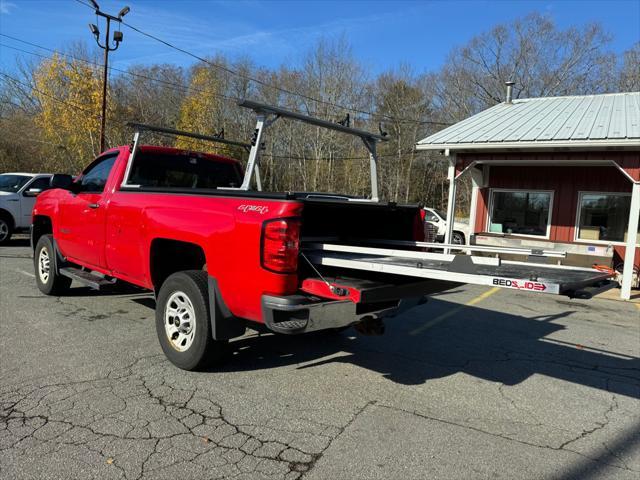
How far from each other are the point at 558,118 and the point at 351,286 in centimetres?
1126

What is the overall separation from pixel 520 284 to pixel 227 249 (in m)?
2.16

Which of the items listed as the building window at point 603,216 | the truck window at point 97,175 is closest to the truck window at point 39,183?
the truck window at point 97,175

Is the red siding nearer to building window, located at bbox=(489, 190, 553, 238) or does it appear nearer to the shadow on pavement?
building window, located at bbox=(489, 190, 553, 238)

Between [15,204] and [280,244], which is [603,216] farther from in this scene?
[15,204]

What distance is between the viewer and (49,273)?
7.03 m

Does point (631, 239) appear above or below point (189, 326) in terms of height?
above

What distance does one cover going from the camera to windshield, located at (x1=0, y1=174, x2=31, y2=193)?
43.7 ft

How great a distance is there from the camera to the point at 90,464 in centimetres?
282

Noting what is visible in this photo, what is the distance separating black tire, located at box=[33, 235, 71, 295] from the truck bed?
15.1 feet

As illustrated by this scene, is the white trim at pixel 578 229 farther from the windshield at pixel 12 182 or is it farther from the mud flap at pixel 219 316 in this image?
the windshield at pixel 12 182

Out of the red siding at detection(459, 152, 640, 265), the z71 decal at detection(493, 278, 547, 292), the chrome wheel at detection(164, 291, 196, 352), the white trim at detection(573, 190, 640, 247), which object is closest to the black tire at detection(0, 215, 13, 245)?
the chrome wheel at detection(164, 291, 196, 352)

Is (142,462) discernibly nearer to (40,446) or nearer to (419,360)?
(40,446)

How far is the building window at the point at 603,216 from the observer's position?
12.6 m

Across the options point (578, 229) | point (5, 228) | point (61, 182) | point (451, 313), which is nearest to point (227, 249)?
point (61, 182)
